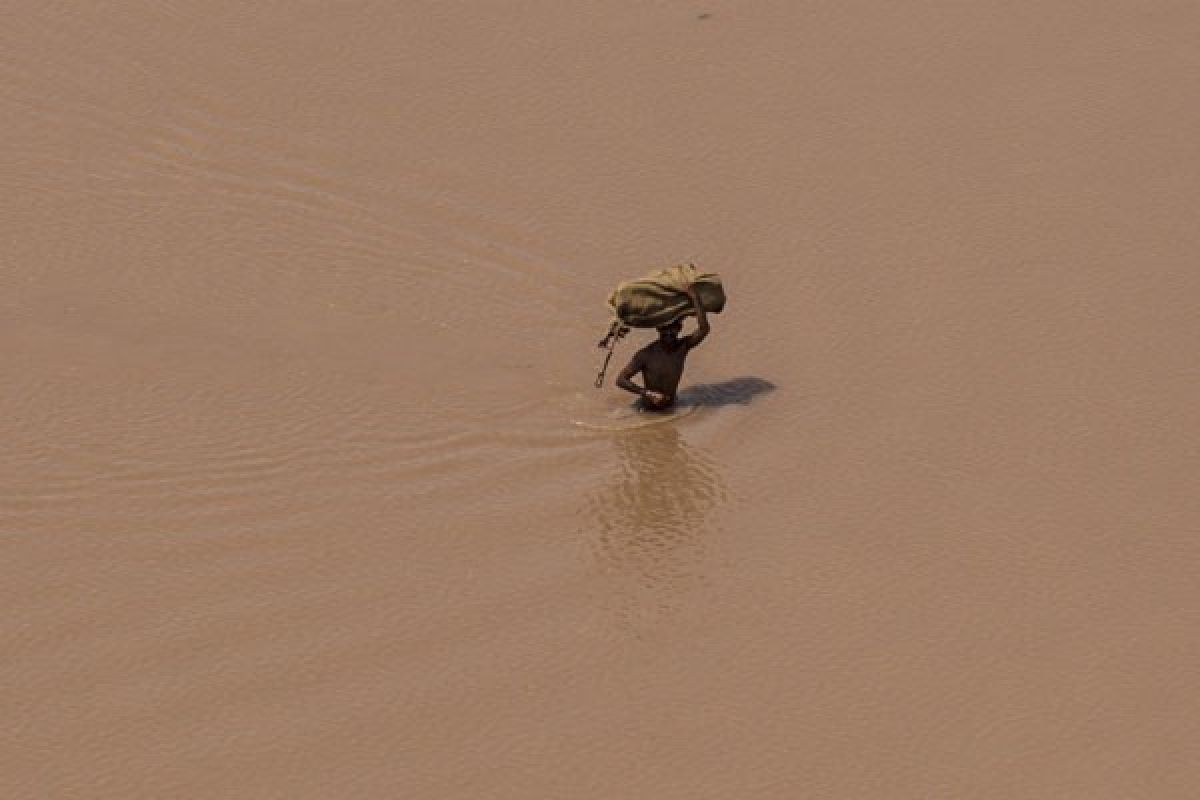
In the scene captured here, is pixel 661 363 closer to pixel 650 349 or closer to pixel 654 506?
pixel 650 349

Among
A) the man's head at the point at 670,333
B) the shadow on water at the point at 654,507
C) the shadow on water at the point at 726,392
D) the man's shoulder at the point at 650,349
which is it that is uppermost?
the man's head at the point at 670,333

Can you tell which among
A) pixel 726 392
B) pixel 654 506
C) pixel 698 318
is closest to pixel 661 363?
pixel 698 318

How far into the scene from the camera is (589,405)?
14.7 m

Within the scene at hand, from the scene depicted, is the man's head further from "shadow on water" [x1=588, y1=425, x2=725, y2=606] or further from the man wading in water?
"shadow on water" [x1=588, y1=425, x2=725, y2=606]

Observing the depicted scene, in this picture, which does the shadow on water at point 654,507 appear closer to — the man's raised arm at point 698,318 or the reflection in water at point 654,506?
the reflection in water at point 654,506

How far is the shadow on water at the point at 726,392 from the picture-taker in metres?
14.8

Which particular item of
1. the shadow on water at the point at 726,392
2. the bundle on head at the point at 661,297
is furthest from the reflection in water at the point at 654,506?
the bundle on head at the point at 661,297

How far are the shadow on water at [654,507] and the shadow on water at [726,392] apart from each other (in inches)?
16.6

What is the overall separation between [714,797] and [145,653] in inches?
131

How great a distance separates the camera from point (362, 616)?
12.6 m

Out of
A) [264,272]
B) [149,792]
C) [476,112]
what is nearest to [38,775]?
[149,792]

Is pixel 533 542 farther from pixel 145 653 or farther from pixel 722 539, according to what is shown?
pixel 145 653

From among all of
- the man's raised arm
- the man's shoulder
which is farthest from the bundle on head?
the man's shoulder

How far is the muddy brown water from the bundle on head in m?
0.77
